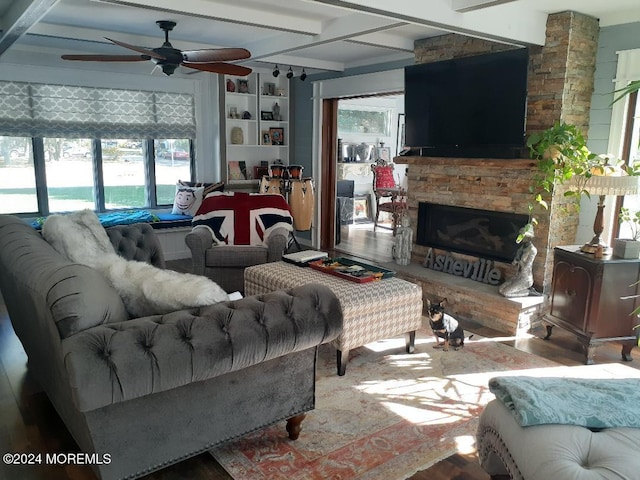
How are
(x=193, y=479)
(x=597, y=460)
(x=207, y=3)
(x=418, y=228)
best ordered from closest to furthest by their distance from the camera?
(x=597, y=460) → (x=193, y=479) → (x=207, y=3) → (x=418, y=228)

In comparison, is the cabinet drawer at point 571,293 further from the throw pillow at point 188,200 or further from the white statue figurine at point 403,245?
the throw pillow at point 188,200

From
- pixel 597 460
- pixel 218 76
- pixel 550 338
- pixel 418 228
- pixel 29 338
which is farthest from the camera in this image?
pixel 218 76

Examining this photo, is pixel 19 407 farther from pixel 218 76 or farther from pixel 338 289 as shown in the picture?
pixel 218 76

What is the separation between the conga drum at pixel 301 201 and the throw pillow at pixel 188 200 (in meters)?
1.15

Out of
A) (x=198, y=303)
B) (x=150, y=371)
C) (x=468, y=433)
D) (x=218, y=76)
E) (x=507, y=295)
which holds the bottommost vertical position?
(x=468, y=433)

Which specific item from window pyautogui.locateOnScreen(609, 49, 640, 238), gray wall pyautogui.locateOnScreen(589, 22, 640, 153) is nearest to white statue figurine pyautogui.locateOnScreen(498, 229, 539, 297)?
window pyautogui.locateOnScreen(609, 49, 640, 238)

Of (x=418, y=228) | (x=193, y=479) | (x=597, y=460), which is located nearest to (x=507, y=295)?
(x=418, y=228)

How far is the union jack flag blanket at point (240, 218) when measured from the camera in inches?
191

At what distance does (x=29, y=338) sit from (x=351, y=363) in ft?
6.24

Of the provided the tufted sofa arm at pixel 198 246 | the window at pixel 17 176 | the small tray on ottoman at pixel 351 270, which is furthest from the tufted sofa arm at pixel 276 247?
the window at pixel 17 176

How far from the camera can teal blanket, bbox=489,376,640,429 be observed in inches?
70.4

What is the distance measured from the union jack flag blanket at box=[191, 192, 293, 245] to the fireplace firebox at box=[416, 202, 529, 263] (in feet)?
4.59

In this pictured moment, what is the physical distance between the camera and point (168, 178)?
6699mm

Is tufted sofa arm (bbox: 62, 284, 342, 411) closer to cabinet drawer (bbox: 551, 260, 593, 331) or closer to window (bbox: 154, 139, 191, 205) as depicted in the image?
cabinet drawer (bbox: 551, 260, 593, 331)
